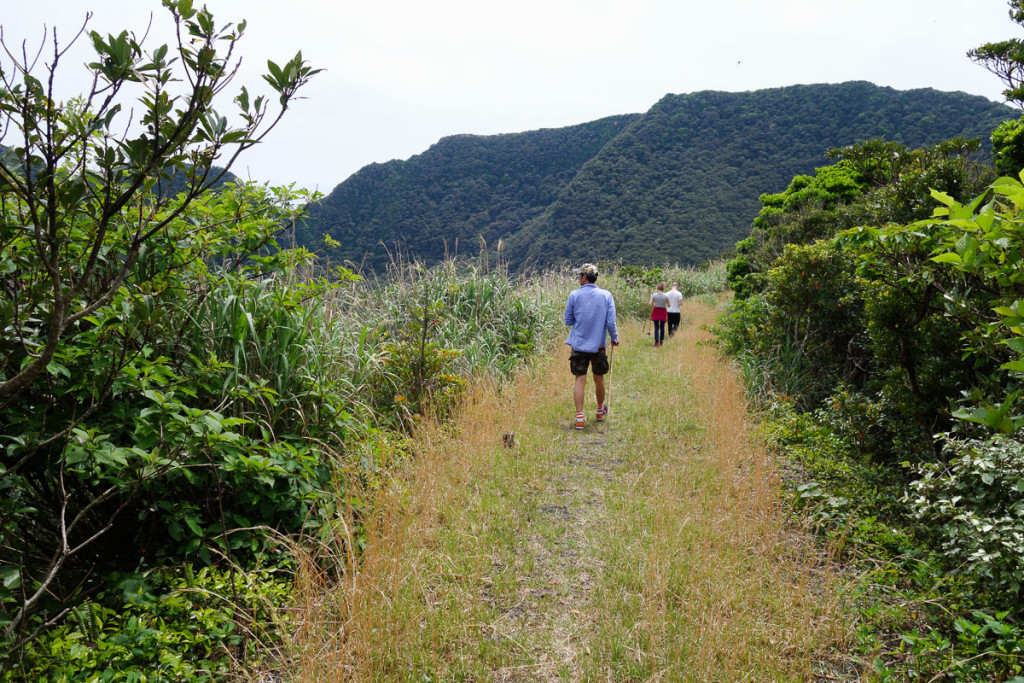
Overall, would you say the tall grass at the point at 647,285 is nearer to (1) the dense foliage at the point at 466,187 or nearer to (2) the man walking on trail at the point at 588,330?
(2) the man walking on trail at the point at 588,330

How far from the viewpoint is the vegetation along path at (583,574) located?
7.44ft

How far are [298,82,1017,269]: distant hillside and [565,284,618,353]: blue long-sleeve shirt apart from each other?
2569 cm

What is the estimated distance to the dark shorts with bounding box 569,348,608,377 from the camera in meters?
6.01

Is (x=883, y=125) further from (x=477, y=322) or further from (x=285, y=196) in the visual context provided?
(x=285, y=196)

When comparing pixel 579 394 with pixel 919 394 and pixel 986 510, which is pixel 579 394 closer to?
pixel 919 394

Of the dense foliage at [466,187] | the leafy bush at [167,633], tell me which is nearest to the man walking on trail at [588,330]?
the leafy bush at [167,633]

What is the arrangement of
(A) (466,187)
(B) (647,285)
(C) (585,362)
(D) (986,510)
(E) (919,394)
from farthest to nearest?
(A) (466,187), (B) (647,285), (C) (585,362), (E) (919,394), (D) (986,510)

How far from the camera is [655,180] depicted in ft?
148

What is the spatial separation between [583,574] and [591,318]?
3363 millimetres

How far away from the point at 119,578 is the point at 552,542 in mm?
2373

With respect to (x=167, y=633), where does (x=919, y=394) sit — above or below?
above

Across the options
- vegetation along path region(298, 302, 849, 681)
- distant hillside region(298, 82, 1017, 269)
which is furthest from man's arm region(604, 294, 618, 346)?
distant hillside region(298, 82, 1017, 269)

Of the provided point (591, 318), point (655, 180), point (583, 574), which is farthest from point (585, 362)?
point (655, 180)

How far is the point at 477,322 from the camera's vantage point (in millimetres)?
7547
